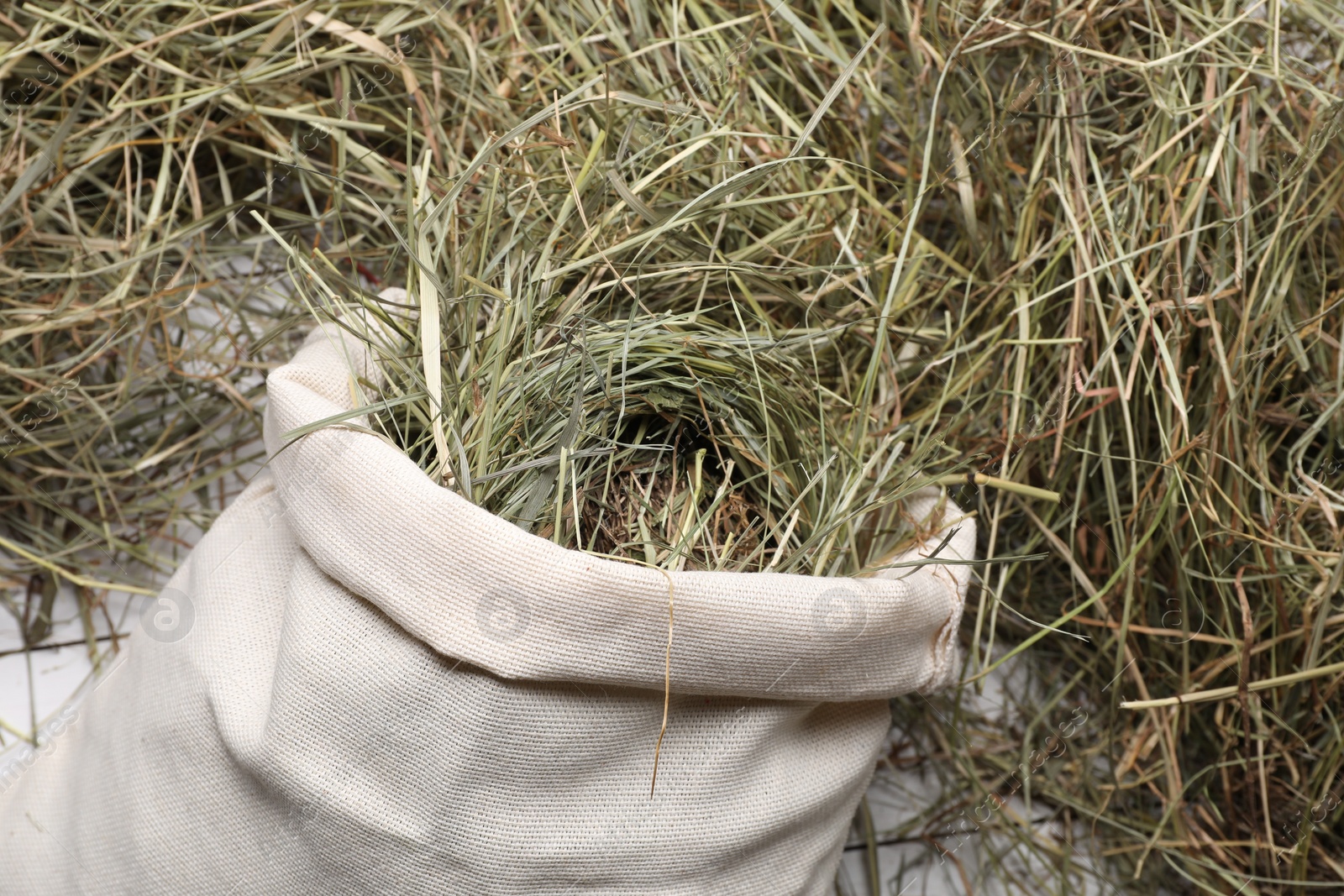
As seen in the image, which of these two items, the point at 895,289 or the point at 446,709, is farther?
the point at 895,289

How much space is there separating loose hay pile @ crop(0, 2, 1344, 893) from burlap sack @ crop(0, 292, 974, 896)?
0.10m

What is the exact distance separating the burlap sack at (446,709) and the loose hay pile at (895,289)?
0.34ft

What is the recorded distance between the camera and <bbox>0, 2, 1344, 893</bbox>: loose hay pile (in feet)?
2.35

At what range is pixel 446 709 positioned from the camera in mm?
562

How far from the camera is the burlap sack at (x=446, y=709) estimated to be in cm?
56

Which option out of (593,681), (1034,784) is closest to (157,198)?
(593,681)

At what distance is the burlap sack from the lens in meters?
0.56

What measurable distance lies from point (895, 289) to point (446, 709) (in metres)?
0.40

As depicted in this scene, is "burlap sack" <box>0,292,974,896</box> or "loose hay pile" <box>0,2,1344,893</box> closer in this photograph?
"burlap sack" <box>0,292,974,896</box>

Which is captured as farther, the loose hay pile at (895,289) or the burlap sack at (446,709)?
the loose hay pile at (895,289)

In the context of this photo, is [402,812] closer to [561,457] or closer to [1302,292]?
[561,457]

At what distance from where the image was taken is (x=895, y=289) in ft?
2.33

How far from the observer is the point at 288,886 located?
0.60 meters

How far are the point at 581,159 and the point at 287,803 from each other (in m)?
0.44
